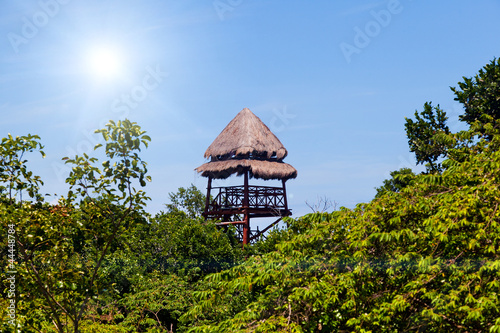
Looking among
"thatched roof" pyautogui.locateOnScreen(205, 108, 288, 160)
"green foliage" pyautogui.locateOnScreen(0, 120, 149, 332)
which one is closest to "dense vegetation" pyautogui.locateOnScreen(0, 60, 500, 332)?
"green foliage" pyautogui.locateOnScreen(0, 120, 149, 332)

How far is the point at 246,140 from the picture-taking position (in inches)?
908

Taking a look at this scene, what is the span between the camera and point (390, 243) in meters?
7.96

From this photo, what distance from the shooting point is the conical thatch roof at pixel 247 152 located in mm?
22406

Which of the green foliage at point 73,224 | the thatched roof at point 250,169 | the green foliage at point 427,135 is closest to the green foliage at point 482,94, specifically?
the green foliage at point 427,135

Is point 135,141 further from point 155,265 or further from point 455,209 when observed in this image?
point 155,265

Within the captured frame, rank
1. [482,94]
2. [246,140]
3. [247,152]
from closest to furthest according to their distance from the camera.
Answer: [482,94]
[247,152]
[246,140]

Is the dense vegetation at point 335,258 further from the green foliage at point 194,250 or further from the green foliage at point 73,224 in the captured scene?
the green foliage at point 194,250

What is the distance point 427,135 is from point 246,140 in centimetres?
806

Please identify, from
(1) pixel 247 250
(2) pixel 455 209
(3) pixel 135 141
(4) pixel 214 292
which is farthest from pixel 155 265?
(2) pixel 455 209

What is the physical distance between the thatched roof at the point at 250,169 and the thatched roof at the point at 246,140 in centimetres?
49

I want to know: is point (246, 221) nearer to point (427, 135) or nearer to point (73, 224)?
point (427, 135)

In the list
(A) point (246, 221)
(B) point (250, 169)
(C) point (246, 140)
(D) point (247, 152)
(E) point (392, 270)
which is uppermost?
(C) point (246, 140)

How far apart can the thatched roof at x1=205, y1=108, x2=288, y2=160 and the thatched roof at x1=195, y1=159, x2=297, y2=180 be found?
1.60ft

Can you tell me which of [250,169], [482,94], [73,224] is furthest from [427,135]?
[73,224]
